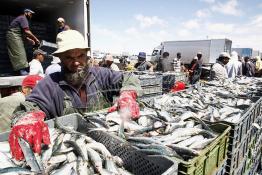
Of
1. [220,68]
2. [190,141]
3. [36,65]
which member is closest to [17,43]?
[36,65]

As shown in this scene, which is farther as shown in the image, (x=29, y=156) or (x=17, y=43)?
(x=17, y=43)

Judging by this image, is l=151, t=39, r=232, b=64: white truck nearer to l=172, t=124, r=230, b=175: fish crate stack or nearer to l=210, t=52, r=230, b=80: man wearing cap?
l=210, t=52, r=230, b=80: man wearing cap

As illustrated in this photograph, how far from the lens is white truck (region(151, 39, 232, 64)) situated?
26.1m

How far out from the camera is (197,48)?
1094 inches

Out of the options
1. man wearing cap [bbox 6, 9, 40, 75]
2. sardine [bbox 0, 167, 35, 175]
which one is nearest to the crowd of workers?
sardine [bbox 0, 167, 35, 175]

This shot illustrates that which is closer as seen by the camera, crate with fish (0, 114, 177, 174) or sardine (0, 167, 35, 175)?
sardine (0, 167, 35, 175)

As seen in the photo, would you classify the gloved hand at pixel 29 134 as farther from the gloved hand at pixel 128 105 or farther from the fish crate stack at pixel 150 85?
the fish crate stack at pixel 150 85

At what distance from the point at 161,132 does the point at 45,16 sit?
23.6ft

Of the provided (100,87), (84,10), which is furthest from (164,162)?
(84,10)

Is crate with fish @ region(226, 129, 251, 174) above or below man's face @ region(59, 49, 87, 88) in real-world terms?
below

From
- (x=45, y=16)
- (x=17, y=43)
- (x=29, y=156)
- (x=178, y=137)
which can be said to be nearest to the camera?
(x=29, y=156)

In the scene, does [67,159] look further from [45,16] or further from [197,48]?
[197,48]

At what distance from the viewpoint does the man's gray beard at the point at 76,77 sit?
3367 mm

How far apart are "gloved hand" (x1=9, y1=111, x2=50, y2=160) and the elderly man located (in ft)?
1.19
